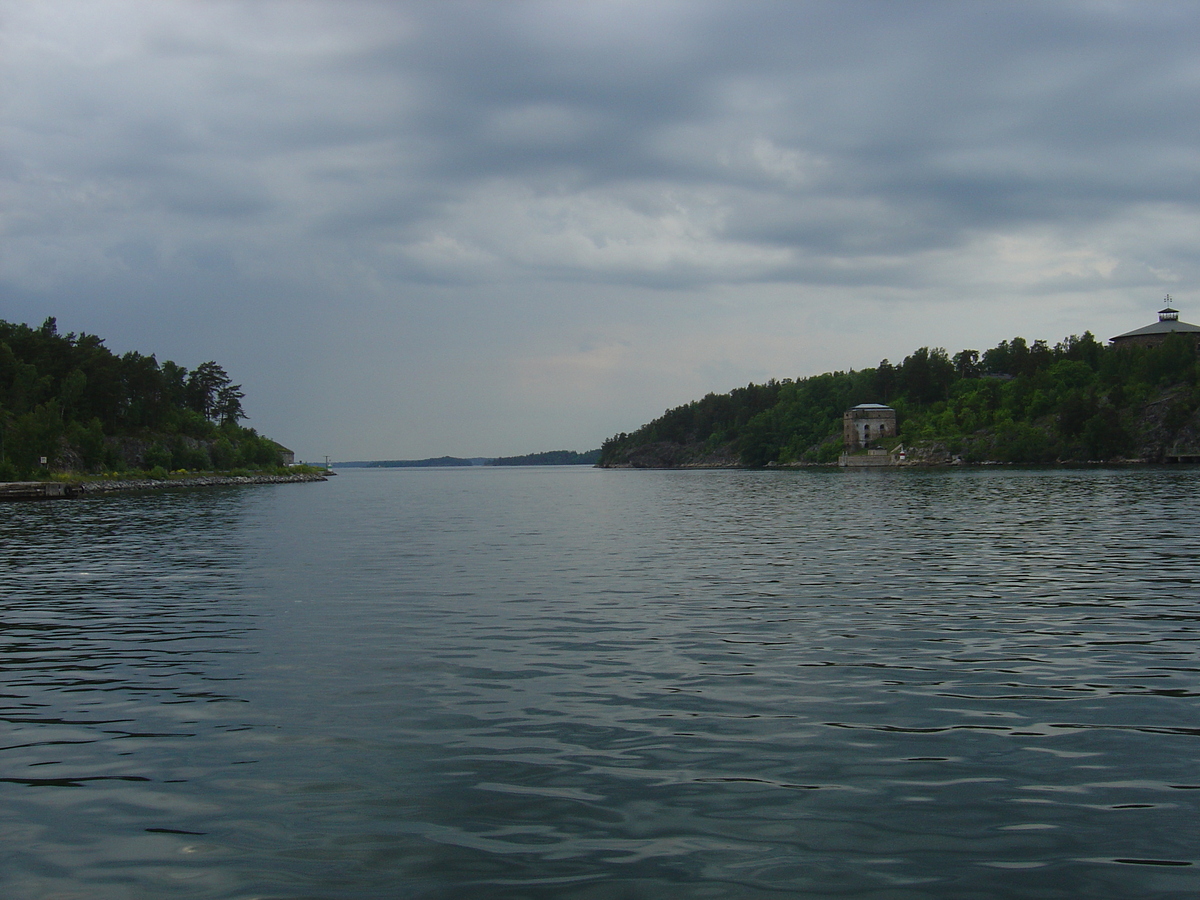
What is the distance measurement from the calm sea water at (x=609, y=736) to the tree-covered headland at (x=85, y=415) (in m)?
108

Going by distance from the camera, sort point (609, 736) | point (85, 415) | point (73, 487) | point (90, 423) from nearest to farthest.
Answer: point (609, 736) < point (73, 487) < point (90, 423) < point (85, 415)

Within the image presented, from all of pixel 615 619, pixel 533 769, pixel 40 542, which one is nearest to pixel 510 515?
pixel 40 542

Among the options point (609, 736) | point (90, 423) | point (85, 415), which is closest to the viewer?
point (609, 736)

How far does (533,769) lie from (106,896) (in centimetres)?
477

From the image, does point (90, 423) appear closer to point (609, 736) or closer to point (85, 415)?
point (85, 415)

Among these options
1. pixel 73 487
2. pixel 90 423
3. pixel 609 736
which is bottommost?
pixel 609 736

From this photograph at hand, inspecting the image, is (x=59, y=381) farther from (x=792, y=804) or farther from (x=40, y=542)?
(x=792, y=804)

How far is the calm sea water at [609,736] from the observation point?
28.1ft

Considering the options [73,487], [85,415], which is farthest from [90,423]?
[73,487]

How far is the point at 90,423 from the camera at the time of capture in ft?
473

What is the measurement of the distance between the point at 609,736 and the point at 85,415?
175 m

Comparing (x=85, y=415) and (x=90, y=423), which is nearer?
(x=90, y=423)

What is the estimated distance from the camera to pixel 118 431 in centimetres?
17038

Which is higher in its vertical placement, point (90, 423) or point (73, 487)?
point (90, 423)
